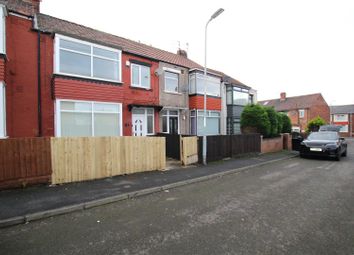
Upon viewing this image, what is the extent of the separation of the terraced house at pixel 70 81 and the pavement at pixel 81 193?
3739mm

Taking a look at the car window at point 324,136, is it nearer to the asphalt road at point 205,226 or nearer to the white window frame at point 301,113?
the asphalt road at point 205,226

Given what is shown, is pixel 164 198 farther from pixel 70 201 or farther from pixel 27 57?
pixel 27 57

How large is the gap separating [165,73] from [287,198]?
1265cm

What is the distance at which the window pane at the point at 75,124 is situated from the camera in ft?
36.2

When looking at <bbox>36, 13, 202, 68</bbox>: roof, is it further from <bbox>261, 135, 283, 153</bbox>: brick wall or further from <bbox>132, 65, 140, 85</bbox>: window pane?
<bbox>261, 135, 283, 153</bbox>: brick wall

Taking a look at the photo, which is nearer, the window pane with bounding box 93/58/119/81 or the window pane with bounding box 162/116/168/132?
the window pane with bounding box 93/58/119/81

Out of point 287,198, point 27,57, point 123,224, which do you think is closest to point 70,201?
point 123,224

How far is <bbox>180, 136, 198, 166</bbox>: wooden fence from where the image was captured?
35.0 feet

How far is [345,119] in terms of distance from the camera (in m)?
50.5

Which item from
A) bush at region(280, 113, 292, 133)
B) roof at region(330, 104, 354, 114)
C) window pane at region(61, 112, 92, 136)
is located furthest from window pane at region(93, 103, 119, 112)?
roof at region(330, 104, 354, 114)

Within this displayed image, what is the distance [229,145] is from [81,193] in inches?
365

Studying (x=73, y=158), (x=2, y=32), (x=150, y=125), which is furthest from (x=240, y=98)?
(x=2, y=32)

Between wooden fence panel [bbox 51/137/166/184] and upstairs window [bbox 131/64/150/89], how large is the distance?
634 centimetres

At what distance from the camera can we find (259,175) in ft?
30.1
